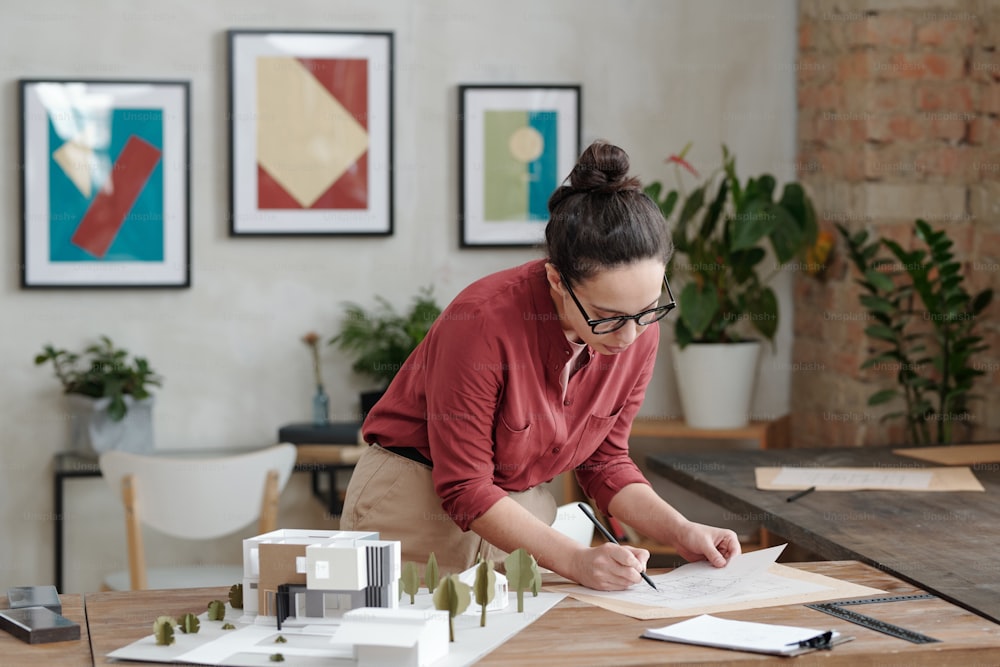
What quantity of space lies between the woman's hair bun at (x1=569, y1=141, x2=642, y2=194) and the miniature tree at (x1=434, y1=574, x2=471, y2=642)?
0.66 metres

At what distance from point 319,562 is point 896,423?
2557 millimetres

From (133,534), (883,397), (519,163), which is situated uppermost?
(519,163)

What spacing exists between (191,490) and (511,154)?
1593 mm

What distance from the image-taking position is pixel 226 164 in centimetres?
390

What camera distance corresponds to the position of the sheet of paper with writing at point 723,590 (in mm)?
1748

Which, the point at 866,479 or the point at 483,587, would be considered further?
the point at 866,479

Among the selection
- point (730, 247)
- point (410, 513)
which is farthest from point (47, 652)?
point (730, 247)

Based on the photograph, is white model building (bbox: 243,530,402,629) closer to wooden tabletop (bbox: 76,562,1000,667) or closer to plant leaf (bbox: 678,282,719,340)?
wooden tabletop (bbox: 76,562,1000,667)

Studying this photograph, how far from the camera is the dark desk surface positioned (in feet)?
6.23

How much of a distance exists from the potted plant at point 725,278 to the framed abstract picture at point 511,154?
1.24ft

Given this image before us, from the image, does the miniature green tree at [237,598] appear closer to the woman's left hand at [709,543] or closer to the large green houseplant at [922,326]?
the woman's left hand at [709,543]

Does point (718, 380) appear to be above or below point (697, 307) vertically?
below

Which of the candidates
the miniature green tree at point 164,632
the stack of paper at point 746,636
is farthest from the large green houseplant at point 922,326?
the miniature green tree at point 164,632

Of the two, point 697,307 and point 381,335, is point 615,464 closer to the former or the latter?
point 697,307
